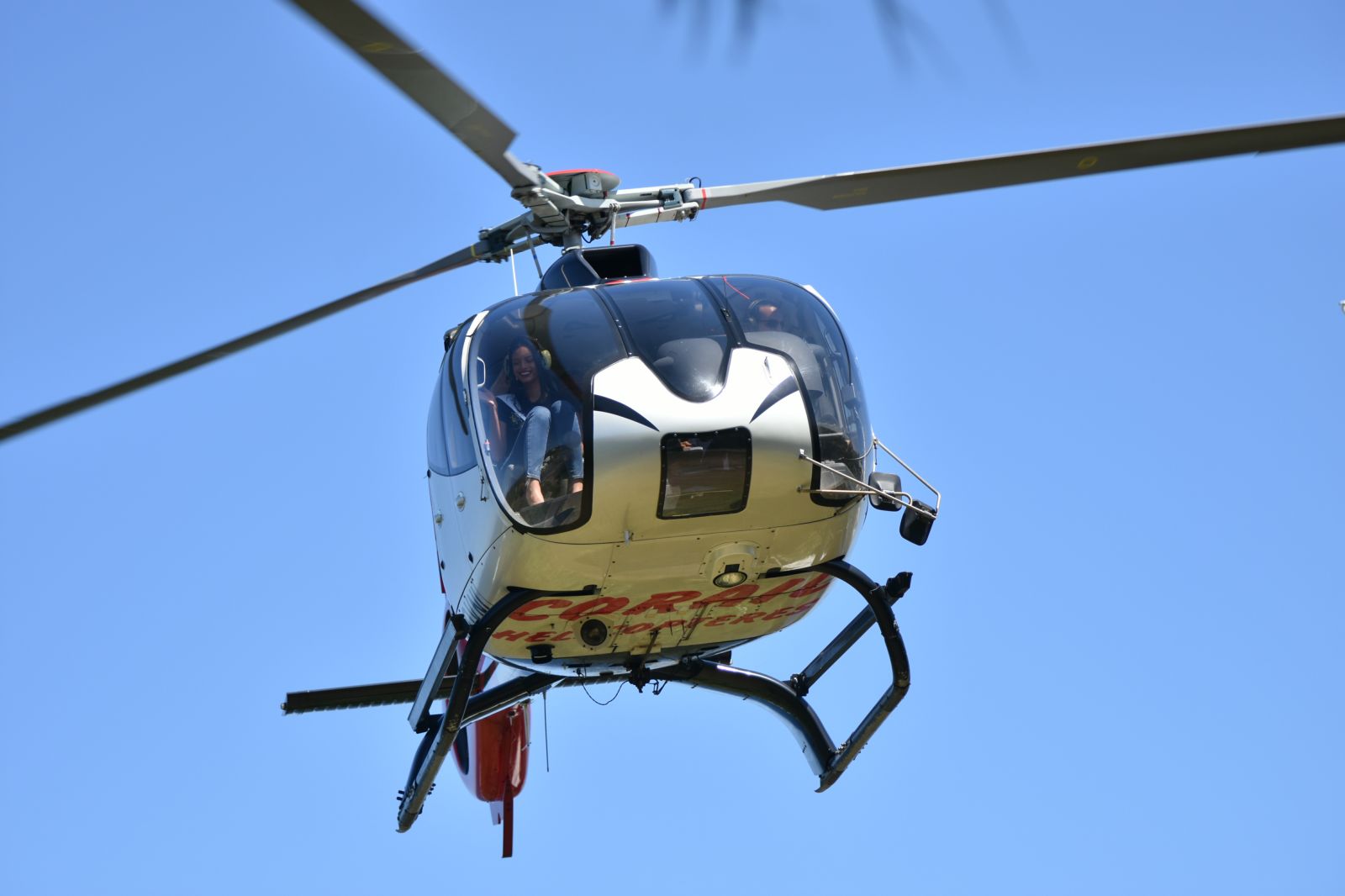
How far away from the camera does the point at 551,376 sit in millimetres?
12508

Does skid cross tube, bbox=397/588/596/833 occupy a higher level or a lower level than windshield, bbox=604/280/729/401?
lower

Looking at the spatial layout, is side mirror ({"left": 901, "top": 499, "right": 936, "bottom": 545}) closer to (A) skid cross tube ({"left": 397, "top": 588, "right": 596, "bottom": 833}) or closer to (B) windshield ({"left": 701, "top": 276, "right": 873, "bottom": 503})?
(B) windshield ({"left": 701, "top": 276, "right": 873, "bottom": 503})

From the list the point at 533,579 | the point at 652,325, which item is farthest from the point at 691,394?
the point at 533,579

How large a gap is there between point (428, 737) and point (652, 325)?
4.23m

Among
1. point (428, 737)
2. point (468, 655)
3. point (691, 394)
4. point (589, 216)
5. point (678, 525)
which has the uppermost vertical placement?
point (589, 216)

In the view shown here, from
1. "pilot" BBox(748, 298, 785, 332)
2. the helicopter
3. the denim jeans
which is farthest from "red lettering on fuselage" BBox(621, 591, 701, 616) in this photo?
"pilot" BBox(748, 298, 785, 332)

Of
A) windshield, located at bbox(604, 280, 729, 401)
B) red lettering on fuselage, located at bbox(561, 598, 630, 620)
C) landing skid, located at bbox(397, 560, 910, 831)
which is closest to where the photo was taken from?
windshield, located at bbox(604, 280, 729, 401)

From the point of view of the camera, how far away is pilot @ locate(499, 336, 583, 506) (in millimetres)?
12195

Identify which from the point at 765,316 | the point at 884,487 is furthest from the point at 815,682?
the point at 765,316

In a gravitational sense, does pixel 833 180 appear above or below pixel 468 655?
above

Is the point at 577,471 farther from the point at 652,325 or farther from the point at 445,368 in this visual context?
the point at 445,368

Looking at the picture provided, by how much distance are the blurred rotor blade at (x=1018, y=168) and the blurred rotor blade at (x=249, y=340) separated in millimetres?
2072

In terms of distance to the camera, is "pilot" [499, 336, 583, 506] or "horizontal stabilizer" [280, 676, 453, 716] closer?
"pilot" [499, 336, 583, 506]

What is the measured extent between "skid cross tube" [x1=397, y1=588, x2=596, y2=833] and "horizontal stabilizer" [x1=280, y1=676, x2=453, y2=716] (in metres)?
1.29
